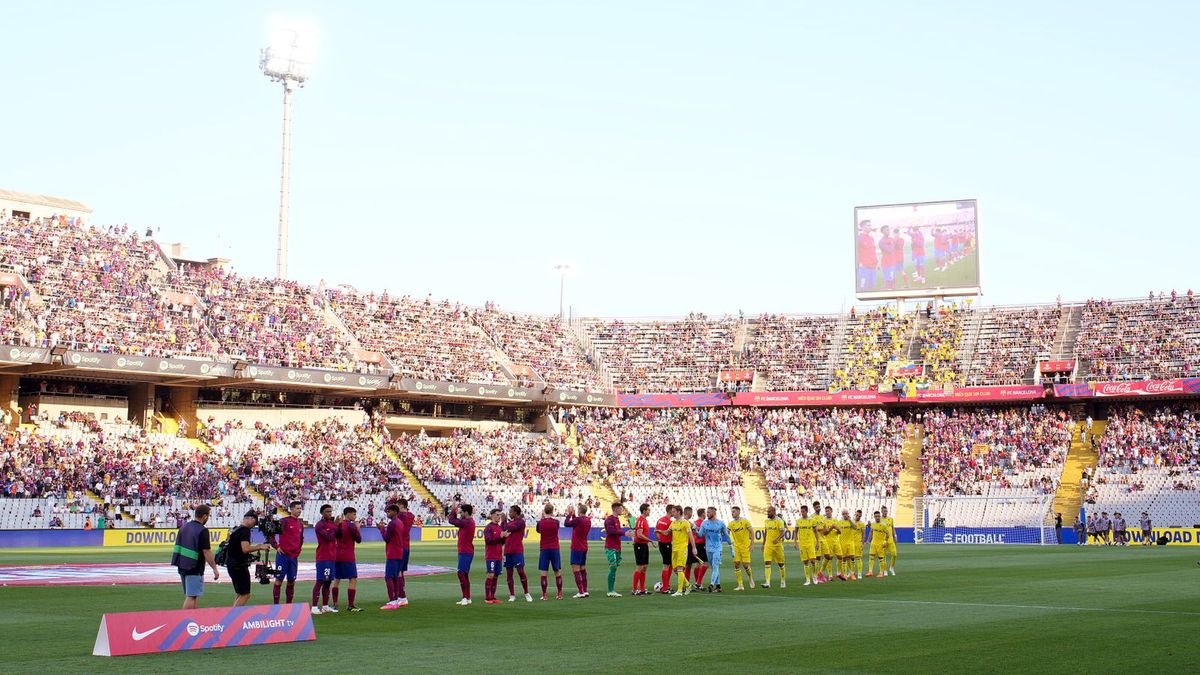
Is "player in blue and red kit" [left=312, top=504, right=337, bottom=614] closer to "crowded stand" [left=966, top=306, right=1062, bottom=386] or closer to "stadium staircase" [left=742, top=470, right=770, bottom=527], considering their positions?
"stadium staircase" [left=742, top=470, right=770, bottom=527]

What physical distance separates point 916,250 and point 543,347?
22188mm

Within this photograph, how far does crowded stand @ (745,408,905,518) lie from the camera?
204 feet

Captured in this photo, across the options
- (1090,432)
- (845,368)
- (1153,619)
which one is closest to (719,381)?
(845,368)

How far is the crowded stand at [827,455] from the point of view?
62.0 metres

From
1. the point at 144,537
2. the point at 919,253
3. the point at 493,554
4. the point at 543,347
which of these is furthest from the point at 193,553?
the point at 543,347

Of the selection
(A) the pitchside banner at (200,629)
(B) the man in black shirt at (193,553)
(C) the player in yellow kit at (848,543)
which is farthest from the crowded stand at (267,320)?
(A) the pitchside banner at (200,629)

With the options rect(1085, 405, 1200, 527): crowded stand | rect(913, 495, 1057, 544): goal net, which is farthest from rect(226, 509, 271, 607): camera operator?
rect(1085, 405, 1200, 527): crowded stand

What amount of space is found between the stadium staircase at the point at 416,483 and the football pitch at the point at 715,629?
30.8m

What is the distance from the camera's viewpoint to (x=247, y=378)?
5919 cm

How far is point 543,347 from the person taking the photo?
7794 centimetres

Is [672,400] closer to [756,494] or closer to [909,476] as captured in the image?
[756,494]

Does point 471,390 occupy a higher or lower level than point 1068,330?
lower

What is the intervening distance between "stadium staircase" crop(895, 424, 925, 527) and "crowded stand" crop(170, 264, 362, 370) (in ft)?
88.9

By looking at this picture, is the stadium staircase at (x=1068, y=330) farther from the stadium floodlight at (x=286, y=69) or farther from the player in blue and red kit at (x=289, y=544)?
the player in blue and red kit at (x=289, y=544)
